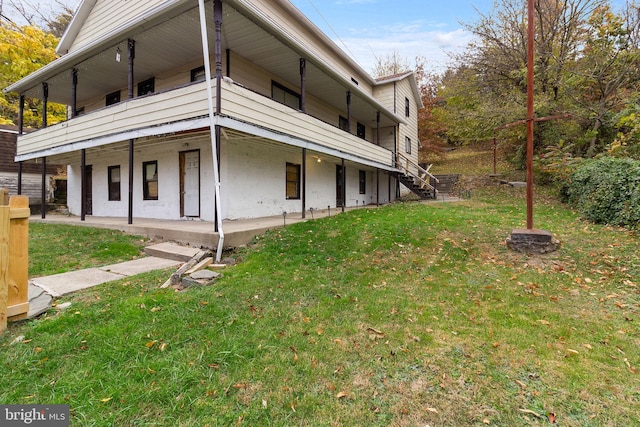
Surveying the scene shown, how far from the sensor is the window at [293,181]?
1174 cm

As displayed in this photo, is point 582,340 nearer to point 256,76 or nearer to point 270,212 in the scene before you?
point 270,212

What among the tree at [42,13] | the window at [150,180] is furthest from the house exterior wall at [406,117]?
the tree at [42,13]

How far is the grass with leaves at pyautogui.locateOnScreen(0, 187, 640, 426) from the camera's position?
2.14 meters

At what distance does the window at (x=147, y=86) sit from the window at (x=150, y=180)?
2847mm

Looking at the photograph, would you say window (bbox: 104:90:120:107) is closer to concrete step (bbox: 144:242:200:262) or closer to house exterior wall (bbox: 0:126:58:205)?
house exterior wall (bbox: 0:126:58:205)

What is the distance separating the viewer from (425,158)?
2823cm

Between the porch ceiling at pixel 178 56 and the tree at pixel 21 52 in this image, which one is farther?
the tree at pixel 21 52

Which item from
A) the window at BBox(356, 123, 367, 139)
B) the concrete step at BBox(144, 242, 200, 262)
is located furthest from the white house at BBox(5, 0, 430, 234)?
the window at BBox(356, 123, 367, 139)

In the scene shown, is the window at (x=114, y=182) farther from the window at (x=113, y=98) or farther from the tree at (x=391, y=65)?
the tree at (x=391, y=65)

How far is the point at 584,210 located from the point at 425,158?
65.6 ft

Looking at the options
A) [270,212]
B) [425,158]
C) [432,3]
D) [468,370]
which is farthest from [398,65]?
[468,370]

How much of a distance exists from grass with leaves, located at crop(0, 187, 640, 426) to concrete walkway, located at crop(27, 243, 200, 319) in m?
0.26

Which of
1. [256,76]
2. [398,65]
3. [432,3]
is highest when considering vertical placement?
[398,65]

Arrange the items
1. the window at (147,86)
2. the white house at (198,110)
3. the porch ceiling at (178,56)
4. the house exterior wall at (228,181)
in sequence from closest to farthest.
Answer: the white house at (198,110)
the porch ceiling at (178,56)
the house exterior wall at (228,181)
the window at (147,86)
